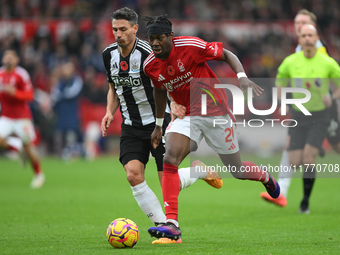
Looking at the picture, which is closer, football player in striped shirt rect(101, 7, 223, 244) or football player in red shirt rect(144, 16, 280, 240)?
football player in red shirt rect(144, 16, 280, 240)

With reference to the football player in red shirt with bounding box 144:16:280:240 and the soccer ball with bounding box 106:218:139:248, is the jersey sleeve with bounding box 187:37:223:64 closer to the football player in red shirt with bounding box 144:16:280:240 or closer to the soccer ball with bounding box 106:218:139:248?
the football player in red shirt with bounding box 144:16:280:240

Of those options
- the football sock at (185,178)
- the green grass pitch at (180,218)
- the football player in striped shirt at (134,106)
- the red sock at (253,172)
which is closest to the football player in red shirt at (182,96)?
the red sock at (253,172)

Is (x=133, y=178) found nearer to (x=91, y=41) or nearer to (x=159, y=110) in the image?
(x=159, y=110)

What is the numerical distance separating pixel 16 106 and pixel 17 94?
0.59 m

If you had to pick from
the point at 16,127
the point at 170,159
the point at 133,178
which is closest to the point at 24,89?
the point at 16,127

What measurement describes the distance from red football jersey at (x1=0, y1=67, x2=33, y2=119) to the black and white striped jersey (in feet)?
20.8

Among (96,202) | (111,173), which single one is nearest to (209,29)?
(111,173)

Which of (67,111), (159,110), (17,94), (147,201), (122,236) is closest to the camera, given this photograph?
(122,236)

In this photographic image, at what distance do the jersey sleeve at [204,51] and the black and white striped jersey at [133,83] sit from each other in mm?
699

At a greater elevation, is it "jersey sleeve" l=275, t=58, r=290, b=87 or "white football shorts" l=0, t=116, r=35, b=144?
"jersey sleeve" l=275, t=58, r=290, b=87

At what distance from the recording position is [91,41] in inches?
854

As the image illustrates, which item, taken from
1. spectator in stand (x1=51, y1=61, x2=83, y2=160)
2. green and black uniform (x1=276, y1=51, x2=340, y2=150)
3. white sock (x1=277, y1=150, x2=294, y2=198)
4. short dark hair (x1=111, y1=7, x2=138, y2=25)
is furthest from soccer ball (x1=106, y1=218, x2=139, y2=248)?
spectator in stand (x1=51, y1=61, x2=83, y2=160)

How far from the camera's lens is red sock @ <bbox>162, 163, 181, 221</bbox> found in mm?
6146

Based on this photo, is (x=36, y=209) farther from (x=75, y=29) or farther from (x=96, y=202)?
(x=75, y=29)
